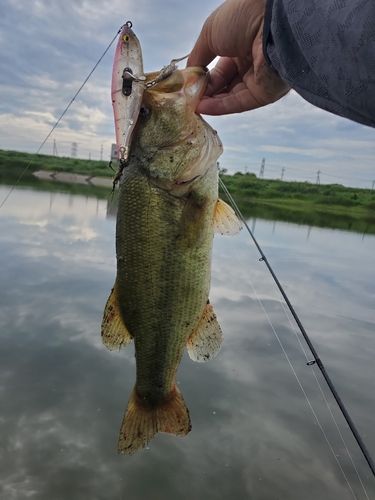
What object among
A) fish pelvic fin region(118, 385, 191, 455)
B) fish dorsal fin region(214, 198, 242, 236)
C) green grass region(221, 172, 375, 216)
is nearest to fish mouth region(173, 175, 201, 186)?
fish dorsal fin region(214, 198, 242, 236)

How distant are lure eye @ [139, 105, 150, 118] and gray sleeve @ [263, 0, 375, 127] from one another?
69cm

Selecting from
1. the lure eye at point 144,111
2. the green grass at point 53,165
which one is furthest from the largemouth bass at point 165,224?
the green grass at point 53,165

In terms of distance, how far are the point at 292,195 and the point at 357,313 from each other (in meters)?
27.0

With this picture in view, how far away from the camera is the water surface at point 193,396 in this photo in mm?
3131

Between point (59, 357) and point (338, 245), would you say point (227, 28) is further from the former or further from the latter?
point (338, 245)

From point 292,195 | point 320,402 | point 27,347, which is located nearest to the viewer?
point 320,402

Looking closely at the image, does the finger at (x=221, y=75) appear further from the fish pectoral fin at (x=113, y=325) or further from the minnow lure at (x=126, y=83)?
the fish pectoral fin at (x=113, y=325)

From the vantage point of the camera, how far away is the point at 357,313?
273 inches

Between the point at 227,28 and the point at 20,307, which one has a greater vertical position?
the point at 227,28

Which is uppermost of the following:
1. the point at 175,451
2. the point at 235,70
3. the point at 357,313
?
the point at 235,70

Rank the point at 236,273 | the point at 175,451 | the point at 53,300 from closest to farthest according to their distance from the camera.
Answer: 1. the point at 175,451
2. the point at 53,300
3. the point at 236,273

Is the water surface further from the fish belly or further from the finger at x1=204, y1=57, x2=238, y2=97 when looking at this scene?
the finger at x1=204, y1=57, x2=238, y2=97

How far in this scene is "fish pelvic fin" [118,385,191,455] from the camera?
1.94 meters

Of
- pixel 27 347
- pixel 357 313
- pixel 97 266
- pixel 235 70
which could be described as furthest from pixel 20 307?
pixel 357 313
